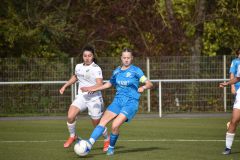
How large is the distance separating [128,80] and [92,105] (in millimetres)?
1825

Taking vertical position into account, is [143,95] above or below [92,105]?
below

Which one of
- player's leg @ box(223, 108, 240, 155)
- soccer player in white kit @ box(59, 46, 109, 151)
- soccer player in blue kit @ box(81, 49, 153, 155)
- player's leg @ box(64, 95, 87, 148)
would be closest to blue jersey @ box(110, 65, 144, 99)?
soccer player in blue kit @ box(81, 49, 153, 155)

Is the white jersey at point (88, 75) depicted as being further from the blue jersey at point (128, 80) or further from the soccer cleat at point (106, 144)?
the blue jersey at point (128, 80)

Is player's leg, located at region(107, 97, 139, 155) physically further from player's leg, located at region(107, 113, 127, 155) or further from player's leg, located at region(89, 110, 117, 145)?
player's leg, located at region(89, 110, 117, 145)

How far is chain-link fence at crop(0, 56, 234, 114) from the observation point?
98.7ft

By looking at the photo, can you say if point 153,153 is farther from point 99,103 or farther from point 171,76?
point 171,76

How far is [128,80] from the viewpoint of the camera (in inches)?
566

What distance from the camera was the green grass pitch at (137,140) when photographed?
562 inches

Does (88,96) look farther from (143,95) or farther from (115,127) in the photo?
(143,95)

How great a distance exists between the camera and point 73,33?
35250 millimetres

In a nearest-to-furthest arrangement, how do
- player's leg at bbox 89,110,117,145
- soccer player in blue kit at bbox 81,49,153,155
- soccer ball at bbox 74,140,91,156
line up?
1. soccer ball at bbox 74,140,91,156
2. player's leg at bbox 89,110,117,145
3. soccer player in blue kit at bbox 81,49,153,155

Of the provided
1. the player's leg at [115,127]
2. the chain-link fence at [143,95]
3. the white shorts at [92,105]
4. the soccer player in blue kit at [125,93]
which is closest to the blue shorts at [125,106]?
the soccer player in blue kit at [125,93]

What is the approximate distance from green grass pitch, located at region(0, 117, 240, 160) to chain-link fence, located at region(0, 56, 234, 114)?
3744 millimetres

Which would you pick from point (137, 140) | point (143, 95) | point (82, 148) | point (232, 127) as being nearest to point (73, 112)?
point (82, 148)
